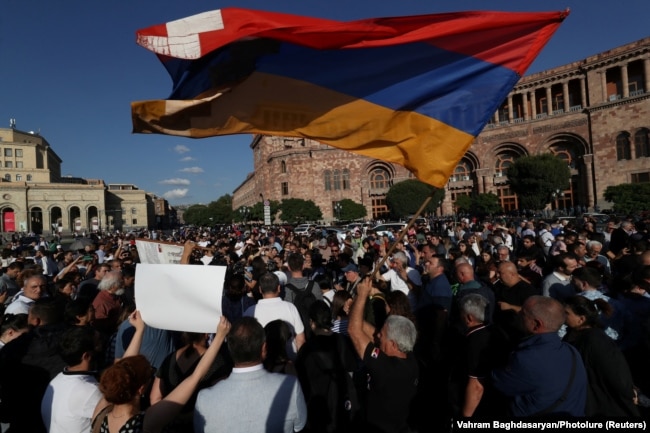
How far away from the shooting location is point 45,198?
69750 millimetres

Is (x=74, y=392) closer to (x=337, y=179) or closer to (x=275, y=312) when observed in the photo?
(x=275, y=312)

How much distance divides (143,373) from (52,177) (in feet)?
386

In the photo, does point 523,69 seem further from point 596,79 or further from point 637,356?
point 596,79

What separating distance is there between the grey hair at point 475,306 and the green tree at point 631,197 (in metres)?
28.6

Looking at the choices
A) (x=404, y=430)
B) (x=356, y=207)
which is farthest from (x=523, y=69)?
(x=356, y=207)

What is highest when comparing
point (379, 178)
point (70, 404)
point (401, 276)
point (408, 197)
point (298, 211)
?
point (379, 178)

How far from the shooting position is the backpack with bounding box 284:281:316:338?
4613 mm

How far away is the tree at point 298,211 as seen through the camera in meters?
40.4

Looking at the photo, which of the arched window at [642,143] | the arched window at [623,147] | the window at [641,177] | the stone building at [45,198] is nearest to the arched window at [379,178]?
the arched window at [623,147]

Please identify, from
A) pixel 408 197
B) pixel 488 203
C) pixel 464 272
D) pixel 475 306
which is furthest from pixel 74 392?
pixel 488 203

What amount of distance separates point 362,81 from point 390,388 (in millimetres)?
3063

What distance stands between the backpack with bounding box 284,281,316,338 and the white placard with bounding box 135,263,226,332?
227cm

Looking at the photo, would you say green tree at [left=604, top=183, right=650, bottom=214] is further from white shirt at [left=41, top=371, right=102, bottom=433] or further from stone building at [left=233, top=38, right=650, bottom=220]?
white shirt at [left=41, top=371, right=102, bottom=433]

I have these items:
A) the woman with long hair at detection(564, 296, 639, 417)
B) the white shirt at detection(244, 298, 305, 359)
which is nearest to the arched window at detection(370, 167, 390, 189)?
the white shirt at detection(244, 298, 305, 359)
